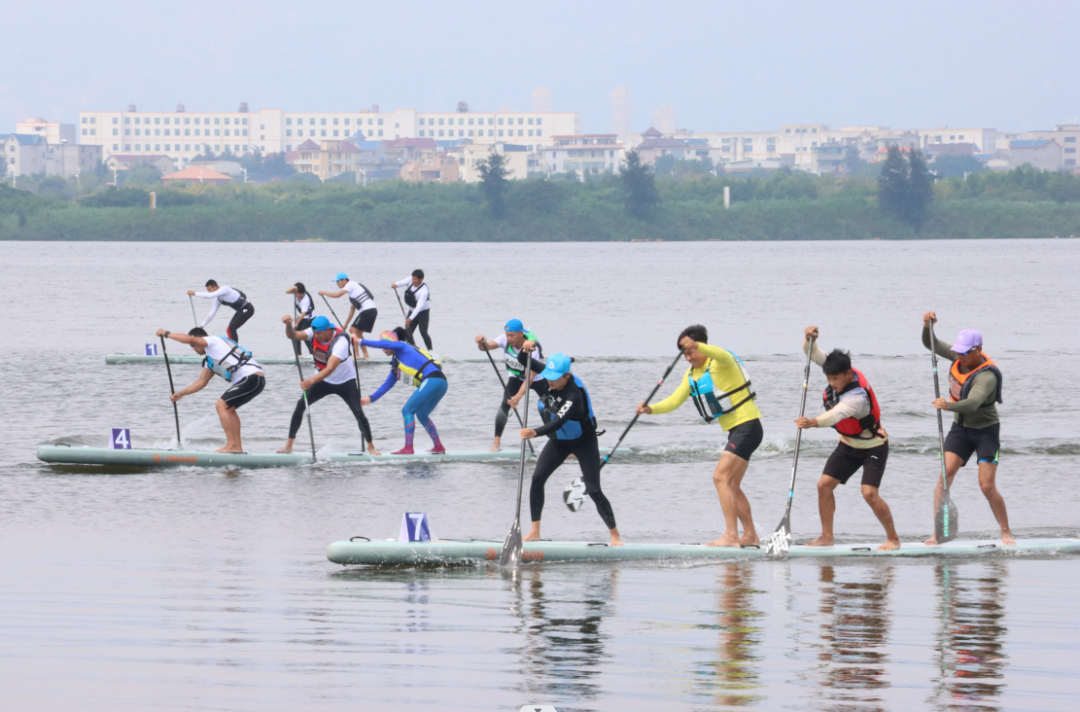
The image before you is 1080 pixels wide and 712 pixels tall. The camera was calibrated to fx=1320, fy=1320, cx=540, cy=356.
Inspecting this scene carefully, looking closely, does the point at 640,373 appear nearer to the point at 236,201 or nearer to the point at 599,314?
the point at 599,314

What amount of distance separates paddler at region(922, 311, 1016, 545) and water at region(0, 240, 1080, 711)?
0.84 m

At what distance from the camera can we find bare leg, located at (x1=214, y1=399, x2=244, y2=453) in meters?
16.4

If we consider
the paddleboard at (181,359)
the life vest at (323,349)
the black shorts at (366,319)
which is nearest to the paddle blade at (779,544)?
the life vest at (323,349)

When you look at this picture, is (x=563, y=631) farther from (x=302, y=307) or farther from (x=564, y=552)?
(x=302, y=307)

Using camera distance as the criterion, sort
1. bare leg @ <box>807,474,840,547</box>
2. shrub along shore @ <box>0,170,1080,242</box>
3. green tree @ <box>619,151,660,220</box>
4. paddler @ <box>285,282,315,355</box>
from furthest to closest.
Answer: shrub along shore @ <box>0,170,1080,242</box> < green tree @ <box>619,151,660,220</box> < paddler @ <box>285,282,315,355</box> < bare leg @ <box>807,474,840,547</box>

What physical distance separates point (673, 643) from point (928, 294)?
5642cm

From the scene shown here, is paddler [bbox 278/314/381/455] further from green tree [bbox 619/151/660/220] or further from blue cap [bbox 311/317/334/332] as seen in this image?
green tree [bbox 619/151/660/220]

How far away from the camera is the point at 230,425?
16.7m

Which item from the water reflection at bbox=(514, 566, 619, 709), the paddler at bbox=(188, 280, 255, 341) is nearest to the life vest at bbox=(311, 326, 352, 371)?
the water reflection at bbox=(514, 566, 619, 709)

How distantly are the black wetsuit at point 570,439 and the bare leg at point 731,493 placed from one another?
980 mm

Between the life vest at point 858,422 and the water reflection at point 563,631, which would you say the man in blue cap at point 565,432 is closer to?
the water reflection at point 563,631

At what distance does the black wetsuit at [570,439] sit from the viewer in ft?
36.2

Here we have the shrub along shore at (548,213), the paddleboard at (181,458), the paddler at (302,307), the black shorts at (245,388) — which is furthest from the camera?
the shrub along shore at (548,213)

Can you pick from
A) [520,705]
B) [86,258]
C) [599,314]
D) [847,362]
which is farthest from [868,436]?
[86,258]
